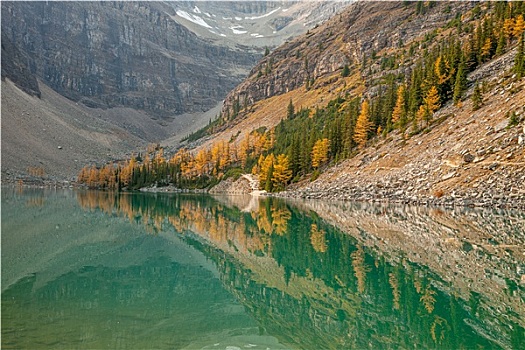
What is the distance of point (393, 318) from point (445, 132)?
54.8m

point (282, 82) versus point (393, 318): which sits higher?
point (282, 82)

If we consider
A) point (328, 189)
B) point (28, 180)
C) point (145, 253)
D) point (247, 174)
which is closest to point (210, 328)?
point (145, 253)

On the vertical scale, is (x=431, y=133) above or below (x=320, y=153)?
above

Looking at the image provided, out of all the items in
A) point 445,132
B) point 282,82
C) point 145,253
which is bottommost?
point 145,253

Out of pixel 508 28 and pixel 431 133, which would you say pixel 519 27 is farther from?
pixel 431 133

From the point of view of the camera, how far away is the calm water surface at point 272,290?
10242mm

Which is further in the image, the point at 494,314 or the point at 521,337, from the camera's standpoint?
the point at 494,314

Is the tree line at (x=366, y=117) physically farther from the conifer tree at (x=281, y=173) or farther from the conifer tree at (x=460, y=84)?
the conifer tree at (x=281, y=173)

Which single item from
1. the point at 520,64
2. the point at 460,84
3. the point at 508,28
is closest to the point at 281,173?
the point at 460,84

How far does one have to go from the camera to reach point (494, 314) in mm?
11367

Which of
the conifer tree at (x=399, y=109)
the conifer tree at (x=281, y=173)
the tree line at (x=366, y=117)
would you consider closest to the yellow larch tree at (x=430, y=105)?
the tree line at (x=366, y=117)

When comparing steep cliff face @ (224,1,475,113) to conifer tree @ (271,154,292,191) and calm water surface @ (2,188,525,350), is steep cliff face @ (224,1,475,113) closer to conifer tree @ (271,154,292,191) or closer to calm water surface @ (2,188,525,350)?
conifer tree @ (271,154,292,191)

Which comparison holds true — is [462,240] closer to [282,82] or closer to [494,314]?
[494,314]

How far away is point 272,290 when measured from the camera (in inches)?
608
